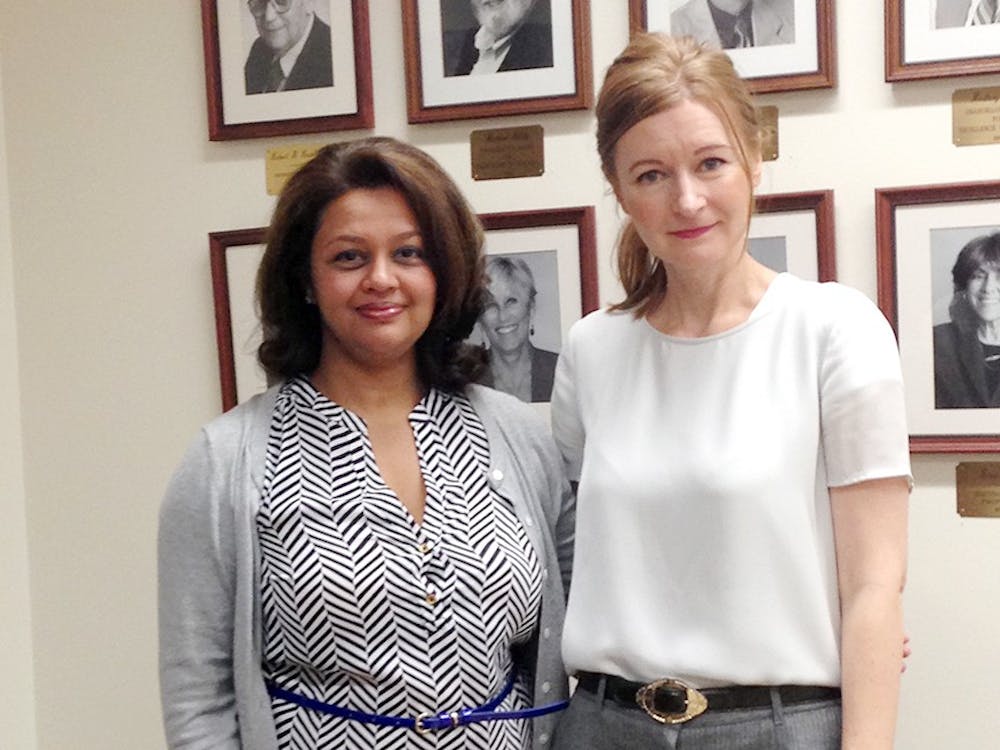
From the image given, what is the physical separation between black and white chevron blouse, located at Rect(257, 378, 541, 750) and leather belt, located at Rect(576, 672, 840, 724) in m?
0.22

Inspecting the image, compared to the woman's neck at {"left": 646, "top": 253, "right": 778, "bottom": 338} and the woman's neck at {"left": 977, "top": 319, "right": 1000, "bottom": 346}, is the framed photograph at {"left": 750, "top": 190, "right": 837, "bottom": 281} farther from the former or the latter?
the woman's neck at {"left": 646, "top": 253, "right": 778, "bottom": 338}

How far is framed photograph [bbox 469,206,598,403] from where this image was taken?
1942 millimetres

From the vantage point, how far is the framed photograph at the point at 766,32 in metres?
1.82

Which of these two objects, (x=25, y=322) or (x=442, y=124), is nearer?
(x=442, y=124)

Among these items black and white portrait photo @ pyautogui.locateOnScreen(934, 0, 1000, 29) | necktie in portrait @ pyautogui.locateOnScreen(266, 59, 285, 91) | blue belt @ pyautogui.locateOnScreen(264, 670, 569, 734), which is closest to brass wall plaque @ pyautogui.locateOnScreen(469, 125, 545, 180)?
necktie in portrait @ pyautogui.locateOnScreen(266, 59, 285, 91)

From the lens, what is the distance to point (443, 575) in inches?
55.2

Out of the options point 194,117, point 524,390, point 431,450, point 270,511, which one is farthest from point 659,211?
point 194,117

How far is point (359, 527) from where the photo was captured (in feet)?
4.60

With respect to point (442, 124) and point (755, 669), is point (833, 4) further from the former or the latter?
point (755, 669)

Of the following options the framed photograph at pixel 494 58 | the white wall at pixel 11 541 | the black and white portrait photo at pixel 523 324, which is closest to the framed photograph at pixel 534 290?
the black and white portrait photo at pixel 523 324

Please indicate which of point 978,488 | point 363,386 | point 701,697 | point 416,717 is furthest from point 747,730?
point 978,488

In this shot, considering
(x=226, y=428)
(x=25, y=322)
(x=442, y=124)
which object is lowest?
(x=226, y=428)

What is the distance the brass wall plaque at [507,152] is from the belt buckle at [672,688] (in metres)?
0.97

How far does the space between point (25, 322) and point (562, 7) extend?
120 cm
